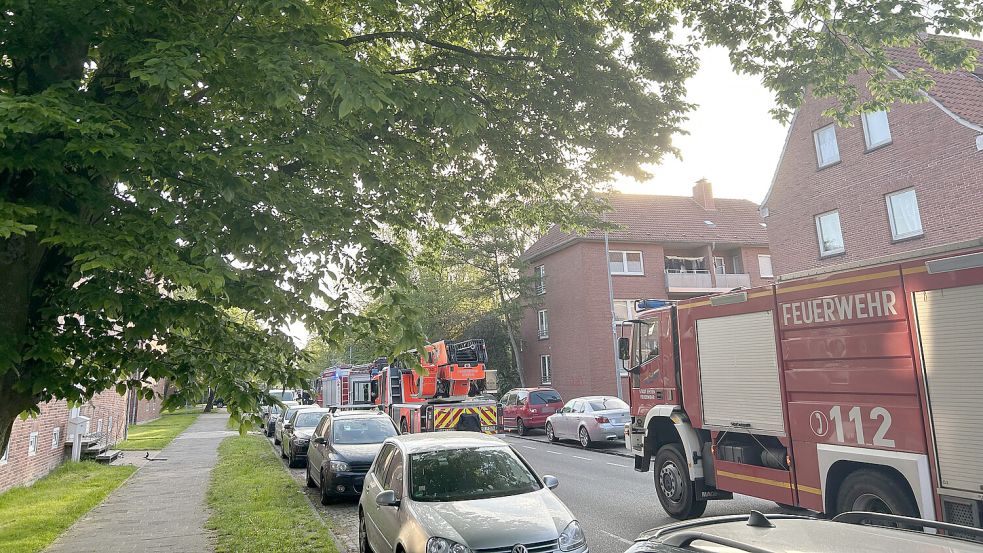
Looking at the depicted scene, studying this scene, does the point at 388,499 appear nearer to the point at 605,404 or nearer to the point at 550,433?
the point at 605,404

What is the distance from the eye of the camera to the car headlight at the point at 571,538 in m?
5.16

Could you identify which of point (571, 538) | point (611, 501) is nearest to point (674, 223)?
point (611, 501)

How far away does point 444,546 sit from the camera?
4949mm

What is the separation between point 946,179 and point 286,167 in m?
18.7

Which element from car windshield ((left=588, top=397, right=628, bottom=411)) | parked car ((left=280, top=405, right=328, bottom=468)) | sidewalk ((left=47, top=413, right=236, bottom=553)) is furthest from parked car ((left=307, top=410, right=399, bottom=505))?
car windshield ((left=588, top=397, right=628, bottom=411))

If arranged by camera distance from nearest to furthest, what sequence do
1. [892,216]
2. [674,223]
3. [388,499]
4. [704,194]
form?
[388,499], [892,216], [674,223], [704,194]

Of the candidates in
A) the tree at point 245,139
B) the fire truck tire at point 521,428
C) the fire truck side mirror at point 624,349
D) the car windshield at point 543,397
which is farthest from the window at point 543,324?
the tree at point 245,139

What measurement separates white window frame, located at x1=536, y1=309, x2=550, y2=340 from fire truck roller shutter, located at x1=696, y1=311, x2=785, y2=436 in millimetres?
26650

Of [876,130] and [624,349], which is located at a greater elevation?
[876,130]

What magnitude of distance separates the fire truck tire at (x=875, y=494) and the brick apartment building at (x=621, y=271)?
23.1m

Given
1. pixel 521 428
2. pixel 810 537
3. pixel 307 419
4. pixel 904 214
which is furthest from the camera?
pixel 521 428

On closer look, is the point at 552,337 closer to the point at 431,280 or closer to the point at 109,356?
the point at 431,280

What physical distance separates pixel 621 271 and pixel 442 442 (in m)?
26.5

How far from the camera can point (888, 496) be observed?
5.61 metres
